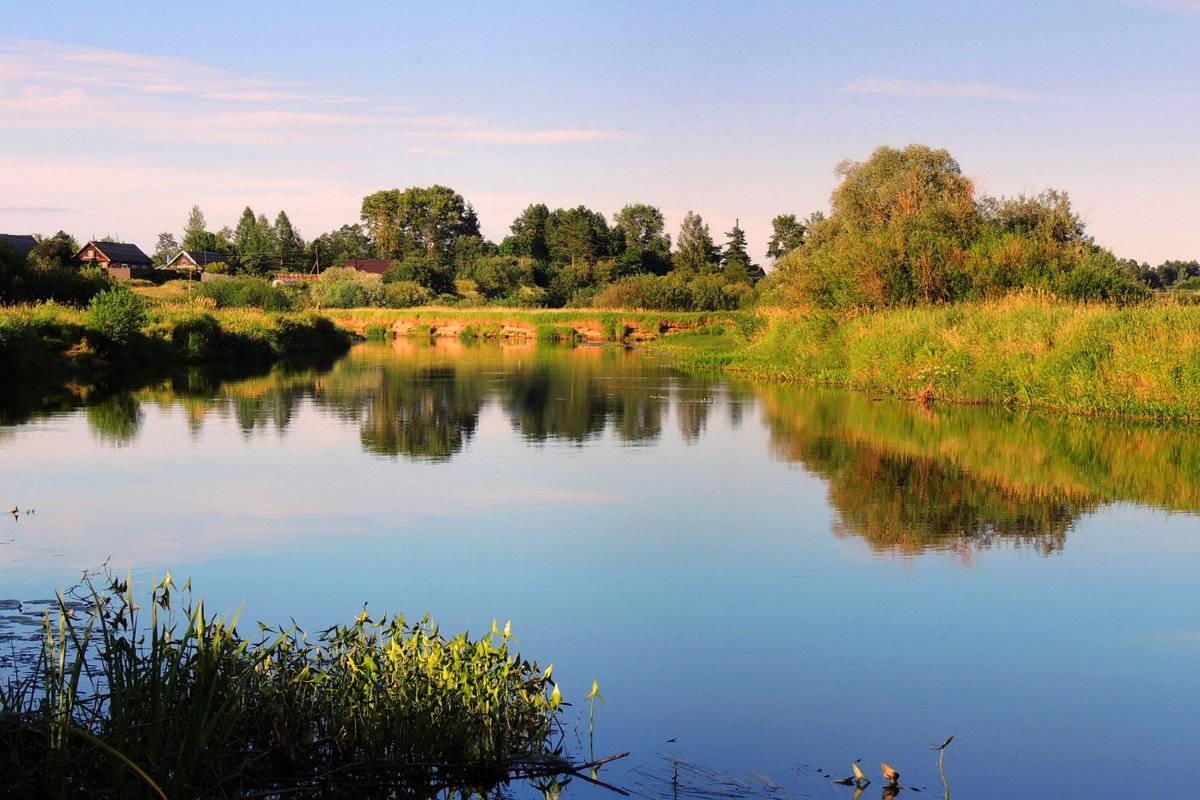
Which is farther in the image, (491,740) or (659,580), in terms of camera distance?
(659,580)

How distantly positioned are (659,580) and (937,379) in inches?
703

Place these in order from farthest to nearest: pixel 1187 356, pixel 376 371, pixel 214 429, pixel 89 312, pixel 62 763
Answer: pixel 376 371 < pixel 89 312 < pixel 1187 356 < pixel 214 429 < pixel 62 763

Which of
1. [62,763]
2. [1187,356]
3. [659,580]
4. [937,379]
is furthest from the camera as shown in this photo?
[937,379]

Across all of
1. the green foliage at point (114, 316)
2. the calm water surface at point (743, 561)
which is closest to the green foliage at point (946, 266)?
the calm water surface at point (743, 561)

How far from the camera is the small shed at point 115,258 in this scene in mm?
93238

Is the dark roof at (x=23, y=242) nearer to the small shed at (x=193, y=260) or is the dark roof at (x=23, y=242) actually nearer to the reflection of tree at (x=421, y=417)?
the small shed at (x=193, y=260)

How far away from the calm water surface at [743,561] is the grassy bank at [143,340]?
10565 millimetres

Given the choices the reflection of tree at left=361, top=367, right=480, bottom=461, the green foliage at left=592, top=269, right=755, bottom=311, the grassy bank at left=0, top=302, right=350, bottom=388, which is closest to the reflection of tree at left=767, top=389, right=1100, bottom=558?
the reflection of tree at left=361, top=367, right=480, bottom=461

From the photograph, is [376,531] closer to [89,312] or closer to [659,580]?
[659,580]

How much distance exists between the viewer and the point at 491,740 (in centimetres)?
561

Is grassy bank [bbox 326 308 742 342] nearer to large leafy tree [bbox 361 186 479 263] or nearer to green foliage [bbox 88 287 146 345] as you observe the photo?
green foliage [bbox 88 287 146 345]

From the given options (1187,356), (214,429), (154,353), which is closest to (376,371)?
(154,353)

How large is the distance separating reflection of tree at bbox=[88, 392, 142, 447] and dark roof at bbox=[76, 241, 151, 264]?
7818 centimetres

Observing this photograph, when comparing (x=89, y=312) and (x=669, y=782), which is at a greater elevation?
(x=89, y=312)
